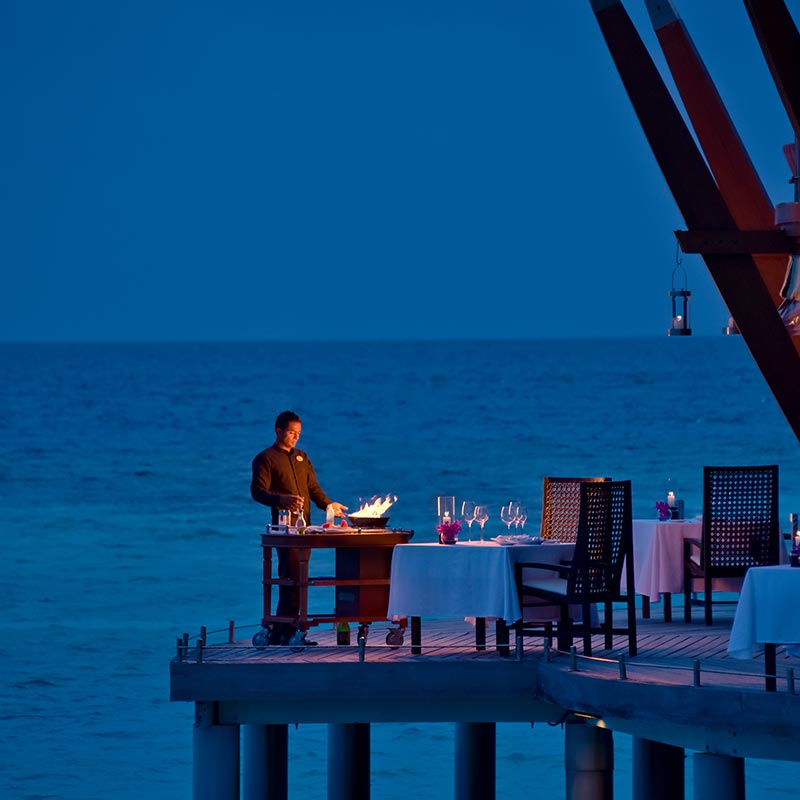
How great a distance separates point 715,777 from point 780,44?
367 cm

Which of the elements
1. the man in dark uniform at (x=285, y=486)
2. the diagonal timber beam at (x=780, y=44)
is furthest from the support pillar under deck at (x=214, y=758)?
the diagonal timber beam at (x=780, y=44)

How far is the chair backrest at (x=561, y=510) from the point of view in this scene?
970cm

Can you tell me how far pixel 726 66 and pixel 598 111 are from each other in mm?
14624

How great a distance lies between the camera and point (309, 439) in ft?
183

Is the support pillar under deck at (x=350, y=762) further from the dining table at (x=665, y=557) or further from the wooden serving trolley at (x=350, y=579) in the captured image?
the dining table at (x=665, y=557)

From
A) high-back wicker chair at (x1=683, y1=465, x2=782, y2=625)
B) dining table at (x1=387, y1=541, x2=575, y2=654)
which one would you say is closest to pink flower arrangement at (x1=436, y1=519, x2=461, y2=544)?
dining table at (x1=387, y1=541, x2=575, y2=654)

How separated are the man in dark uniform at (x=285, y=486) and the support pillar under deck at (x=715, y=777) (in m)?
2.16

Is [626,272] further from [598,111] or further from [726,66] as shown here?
[726,66]

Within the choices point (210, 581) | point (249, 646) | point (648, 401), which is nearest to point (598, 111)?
point (648, 401)

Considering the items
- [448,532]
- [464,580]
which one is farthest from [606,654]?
[448,532]

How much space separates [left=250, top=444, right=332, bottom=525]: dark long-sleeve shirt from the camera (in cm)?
896

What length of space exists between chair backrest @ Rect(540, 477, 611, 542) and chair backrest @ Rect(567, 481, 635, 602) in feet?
4.36

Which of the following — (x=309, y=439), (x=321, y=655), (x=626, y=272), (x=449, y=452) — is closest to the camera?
(x=321, y=655)

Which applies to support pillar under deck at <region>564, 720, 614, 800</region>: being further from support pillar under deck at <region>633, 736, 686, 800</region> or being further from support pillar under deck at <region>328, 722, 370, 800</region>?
support pillar under deck at <region>328, 722, 370, 800</region>
